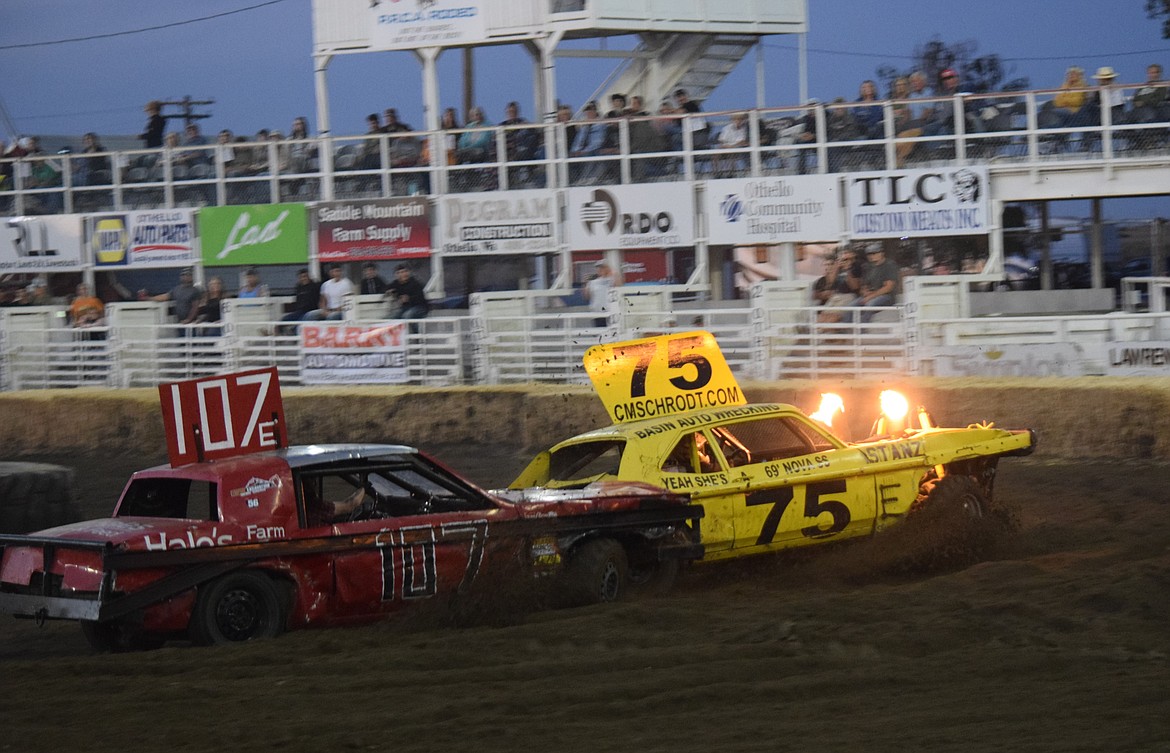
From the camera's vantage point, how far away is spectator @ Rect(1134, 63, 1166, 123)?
17.2 metres

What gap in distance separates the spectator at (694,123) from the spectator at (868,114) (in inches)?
77.6

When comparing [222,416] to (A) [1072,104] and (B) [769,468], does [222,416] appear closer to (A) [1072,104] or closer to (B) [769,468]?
(B) [769,468]

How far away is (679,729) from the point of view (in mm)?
5391

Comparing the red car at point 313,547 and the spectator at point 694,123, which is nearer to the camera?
the red car at point 313,547

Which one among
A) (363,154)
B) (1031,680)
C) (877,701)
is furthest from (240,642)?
(363,154)

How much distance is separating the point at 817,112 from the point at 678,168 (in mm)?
2063

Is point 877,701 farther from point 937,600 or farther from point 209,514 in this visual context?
point 209,514

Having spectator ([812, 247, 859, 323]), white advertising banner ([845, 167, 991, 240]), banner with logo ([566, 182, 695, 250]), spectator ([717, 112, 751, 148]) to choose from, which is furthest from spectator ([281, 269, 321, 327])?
white advertising banner ([845, 167, 991, 240])

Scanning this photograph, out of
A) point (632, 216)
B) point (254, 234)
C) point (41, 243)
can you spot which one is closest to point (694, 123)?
point (632, 216)

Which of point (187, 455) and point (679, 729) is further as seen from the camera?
point (187, 455)

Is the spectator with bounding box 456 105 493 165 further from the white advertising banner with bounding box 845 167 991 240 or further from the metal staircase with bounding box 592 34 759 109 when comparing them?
the white advertising banner with bounding box 845 167 991 240

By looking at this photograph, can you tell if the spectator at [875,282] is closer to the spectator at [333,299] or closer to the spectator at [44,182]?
the spectator at [333,299]

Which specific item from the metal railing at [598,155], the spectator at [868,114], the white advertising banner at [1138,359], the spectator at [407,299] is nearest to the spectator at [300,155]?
the metal railing at [598,155]

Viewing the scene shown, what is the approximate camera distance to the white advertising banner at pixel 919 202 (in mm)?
17891
